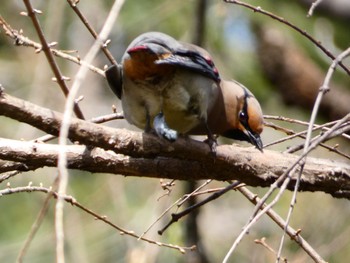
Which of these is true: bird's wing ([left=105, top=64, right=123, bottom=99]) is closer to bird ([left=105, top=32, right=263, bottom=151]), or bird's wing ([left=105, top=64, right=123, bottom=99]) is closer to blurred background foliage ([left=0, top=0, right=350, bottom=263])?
bird ([left=105, top=32, right=263, bottom=151])

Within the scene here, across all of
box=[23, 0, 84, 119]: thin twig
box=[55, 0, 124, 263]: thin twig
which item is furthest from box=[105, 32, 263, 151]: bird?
box=[55, 0, 124, 263]: thin twig

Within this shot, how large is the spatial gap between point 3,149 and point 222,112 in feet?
4.46

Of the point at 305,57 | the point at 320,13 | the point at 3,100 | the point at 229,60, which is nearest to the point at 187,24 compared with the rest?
the point at 229,60

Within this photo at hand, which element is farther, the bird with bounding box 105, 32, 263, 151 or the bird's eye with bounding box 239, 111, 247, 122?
the bird's eye with bounding box 239, 111, 247, 122

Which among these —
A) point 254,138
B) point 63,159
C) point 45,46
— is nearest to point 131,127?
point 254,138

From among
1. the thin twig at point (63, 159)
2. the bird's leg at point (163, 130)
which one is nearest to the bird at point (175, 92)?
the bird's leg at point (163, 130)

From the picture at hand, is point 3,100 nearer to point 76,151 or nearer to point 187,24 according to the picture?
point 76,151

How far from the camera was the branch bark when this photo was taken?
2918 millimetres

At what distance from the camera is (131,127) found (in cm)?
640

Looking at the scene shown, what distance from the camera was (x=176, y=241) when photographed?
427 cm

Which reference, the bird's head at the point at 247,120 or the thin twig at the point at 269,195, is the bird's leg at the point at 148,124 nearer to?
the bird's head at the point at 247,120

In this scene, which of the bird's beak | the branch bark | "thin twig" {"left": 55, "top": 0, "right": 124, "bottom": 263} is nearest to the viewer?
"thin twig" {"left": 55, "top": 0, "right": 124, "bottom": 263}

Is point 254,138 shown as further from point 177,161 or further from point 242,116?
point 177,161

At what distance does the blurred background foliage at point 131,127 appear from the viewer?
6.00 metres
